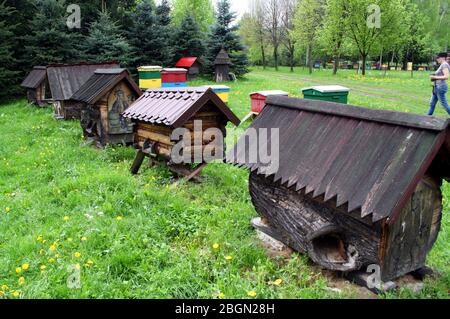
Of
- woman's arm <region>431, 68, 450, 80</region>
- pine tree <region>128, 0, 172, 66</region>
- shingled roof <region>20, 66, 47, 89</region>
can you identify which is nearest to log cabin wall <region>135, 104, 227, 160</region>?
woman's arm <region>431, 68, 450, 80</region>

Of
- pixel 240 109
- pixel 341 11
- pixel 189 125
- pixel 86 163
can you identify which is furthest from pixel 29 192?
pixel 341 11

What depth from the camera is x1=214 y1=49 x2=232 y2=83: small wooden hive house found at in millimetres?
26047

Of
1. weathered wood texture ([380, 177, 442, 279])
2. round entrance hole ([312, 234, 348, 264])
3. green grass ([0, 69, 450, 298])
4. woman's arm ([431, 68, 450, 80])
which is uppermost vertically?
woman's arm ([431, 68, 450, 80])

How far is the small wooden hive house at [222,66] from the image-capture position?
26.0 m

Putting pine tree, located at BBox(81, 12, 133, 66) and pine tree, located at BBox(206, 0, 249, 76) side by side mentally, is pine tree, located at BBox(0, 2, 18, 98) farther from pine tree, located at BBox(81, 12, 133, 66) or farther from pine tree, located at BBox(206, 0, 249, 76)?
pine tree, located at BBox(206, 0, 249, 76)

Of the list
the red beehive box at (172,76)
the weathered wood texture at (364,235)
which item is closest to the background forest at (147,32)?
the red beehive box at (172,76)

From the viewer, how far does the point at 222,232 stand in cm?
557

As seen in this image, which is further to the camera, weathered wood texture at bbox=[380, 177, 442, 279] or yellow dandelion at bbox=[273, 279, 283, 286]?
yellow dandelion at bbox=[273, 279, 283, 286]

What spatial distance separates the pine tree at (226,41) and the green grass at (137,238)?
1967 centimetres

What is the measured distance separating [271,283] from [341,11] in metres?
35.1

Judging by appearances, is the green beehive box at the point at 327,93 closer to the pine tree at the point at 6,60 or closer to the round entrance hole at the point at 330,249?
the round entrance hole at the point at 330,249

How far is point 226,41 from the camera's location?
27641 mm

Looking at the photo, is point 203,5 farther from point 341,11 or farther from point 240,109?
point 240,109

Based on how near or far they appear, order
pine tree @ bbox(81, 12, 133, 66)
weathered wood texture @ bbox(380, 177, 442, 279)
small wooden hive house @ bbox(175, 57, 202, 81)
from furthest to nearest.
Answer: small wooden hive house @ bbox(175, 57, 202, 81)
pine tree @ bbox(81, 12, 133, 66)
weathered wood texture @ bbox(380, 177, 442, 279)
